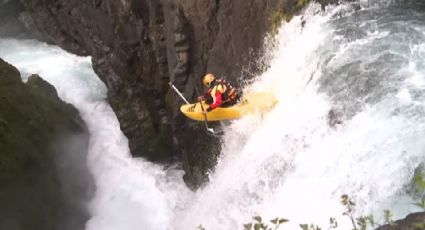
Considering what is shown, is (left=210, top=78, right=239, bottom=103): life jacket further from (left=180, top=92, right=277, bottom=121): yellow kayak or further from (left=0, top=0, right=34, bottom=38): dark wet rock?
(left=0, top=0, right=34, bottom=38): dark wet rock

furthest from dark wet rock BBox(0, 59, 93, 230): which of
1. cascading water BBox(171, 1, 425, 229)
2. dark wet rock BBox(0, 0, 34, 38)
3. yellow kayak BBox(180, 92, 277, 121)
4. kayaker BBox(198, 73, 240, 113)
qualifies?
dark wet rock BBox(0, 0, 34, 38)

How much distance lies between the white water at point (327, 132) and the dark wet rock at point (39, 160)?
254cm

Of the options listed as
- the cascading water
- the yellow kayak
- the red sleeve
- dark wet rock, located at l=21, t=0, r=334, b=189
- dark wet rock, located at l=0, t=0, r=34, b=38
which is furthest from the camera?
dark wet rock, located at l=0, t=0, r=34, b=38

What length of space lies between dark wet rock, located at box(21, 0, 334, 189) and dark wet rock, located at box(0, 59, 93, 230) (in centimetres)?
190

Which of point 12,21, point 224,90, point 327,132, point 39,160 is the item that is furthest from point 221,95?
point 12,21

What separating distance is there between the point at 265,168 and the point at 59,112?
9376 mm

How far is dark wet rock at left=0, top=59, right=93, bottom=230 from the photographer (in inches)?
505

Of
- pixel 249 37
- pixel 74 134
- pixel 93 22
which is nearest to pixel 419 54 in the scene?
pixel 249 37

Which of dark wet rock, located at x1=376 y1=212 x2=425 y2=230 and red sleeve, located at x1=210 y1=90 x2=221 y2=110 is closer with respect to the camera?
dark wet rock, located at x1=376 y1=212 x2=425 y2=230

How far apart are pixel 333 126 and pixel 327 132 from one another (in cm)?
15

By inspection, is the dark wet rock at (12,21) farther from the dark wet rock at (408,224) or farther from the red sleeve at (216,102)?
the dark wet rock at (408,224)

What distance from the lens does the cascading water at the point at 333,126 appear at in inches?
290

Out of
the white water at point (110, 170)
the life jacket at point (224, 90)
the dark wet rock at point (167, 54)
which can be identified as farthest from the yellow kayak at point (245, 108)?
the white water at point (110, 170)

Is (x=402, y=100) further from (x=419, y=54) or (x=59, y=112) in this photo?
(x=59, y=112)
